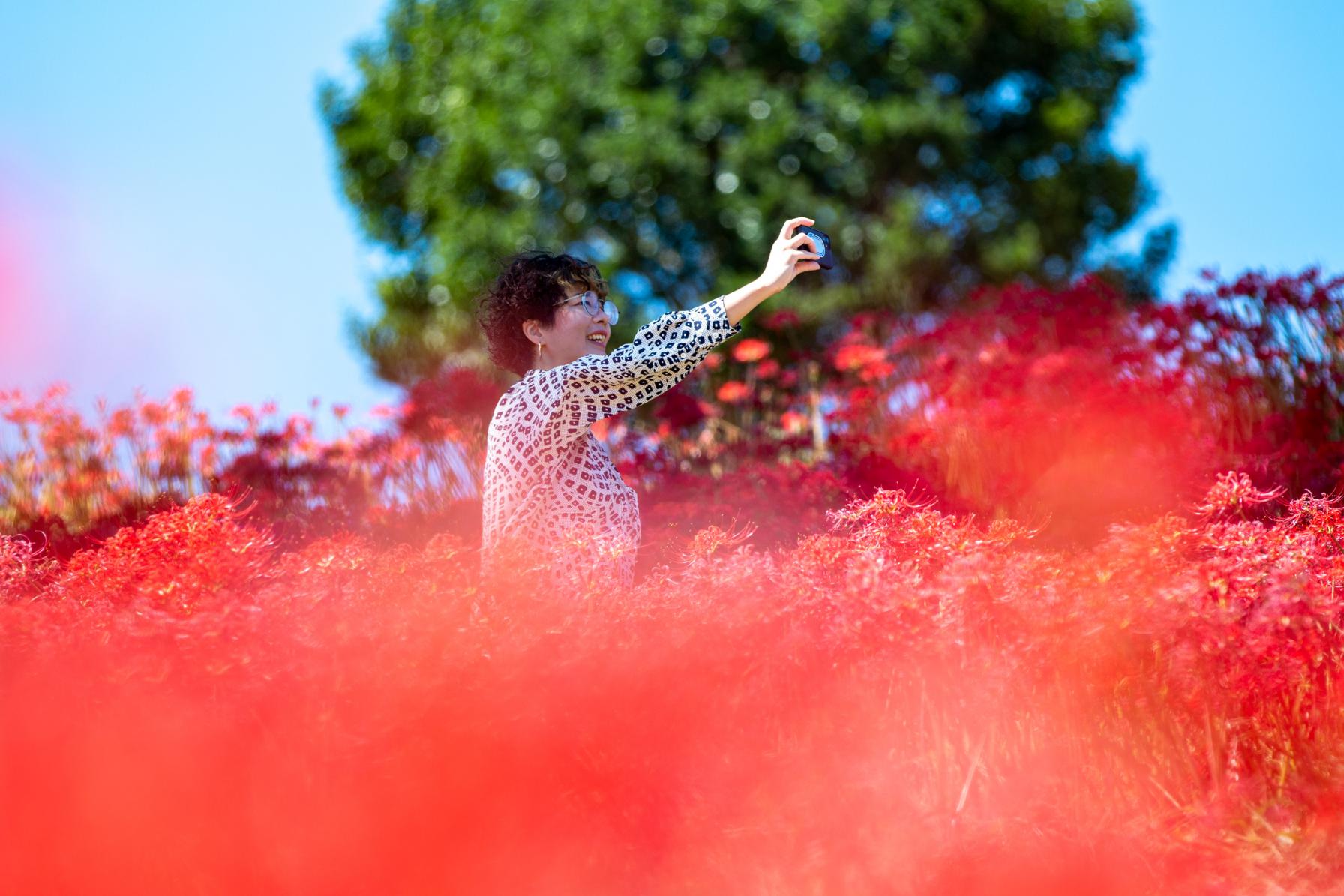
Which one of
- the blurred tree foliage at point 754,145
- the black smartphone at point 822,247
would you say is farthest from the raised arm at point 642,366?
the blurred tree foliage at point 754,145

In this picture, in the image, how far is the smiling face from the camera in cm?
363

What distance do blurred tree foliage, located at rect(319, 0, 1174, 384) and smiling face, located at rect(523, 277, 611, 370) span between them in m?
10.3

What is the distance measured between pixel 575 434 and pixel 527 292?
0.55 m

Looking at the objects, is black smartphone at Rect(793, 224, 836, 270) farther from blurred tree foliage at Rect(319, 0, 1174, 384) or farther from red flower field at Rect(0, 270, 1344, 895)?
blurred tree foliage at Rect(319, 0, 1174, 384)

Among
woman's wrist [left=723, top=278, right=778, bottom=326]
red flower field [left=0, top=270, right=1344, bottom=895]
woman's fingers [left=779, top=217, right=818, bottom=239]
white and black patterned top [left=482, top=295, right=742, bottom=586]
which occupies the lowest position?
red flower field [left=0, top=270, right=1344, bottom=895]

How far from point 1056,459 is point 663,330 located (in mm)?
2715

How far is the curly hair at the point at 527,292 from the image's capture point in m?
3.66

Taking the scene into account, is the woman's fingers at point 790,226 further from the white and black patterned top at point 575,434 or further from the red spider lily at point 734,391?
the red spider lily at point 734,391

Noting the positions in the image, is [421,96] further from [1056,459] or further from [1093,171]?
[1056,459]

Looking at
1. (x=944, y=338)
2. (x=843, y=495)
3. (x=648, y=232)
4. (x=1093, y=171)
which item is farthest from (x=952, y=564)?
(x=1093, y=171)

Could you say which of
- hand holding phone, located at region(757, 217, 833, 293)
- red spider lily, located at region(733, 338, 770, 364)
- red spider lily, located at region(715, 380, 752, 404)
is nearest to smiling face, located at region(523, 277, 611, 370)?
hand holding phone, located at region(757, 217, 833, 293)

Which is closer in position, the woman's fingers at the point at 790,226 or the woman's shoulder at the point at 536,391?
the woman's fingers at the point at 790,226

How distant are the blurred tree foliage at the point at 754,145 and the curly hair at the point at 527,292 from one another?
1008cm

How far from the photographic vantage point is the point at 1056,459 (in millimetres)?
5449
